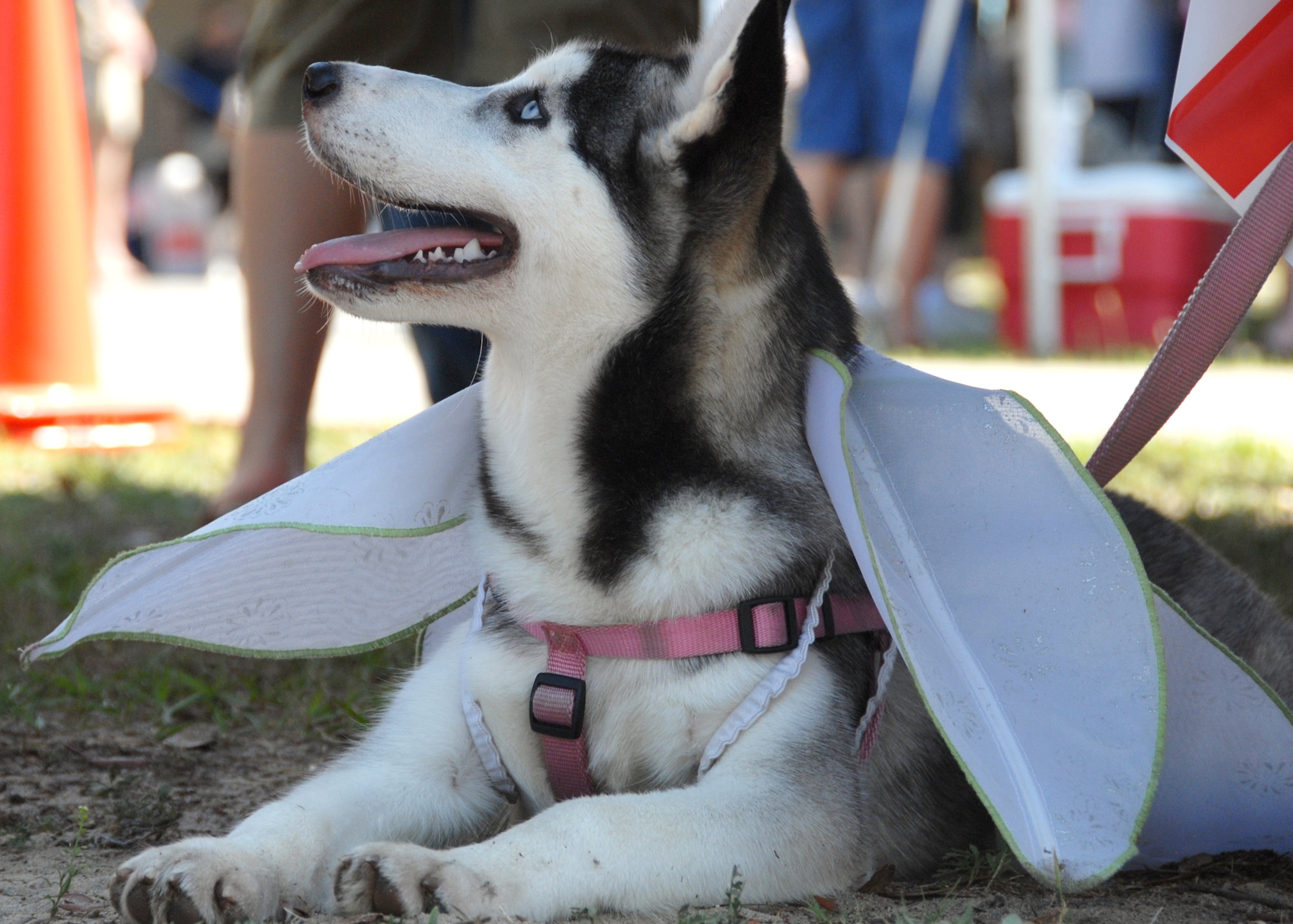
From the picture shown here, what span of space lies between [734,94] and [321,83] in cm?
72

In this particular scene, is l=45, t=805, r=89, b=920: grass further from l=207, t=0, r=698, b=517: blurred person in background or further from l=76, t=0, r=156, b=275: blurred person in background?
l=76, t=0, r=156, b=275: blurred person in background

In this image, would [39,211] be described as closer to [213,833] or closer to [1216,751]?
[213,833]

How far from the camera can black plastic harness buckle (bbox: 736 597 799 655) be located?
7.02ft

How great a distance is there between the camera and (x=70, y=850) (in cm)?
228

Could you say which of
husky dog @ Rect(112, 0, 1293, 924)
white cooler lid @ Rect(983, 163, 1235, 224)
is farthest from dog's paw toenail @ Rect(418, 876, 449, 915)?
white cooler lid @ Rect(983, 163, 1235, 224)

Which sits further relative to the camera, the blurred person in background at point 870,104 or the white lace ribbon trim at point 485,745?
the blurred person in background at point 870,104

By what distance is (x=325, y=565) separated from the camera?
2.55 meters

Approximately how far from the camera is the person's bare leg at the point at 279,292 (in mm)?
3955

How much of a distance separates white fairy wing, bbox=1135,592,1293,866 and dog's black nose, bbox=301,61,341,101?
157cm

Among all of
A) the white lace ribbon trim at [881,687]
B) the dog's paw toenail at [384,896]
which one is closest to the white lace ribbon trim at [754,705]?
the white lace ribbon trim at [881,687]

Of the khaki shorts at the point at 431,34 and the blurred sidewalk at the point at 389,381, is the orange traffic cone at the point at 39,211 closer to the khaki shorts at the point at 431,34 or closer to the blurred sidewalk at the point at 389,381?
the blurred sidewalk at the point at 389,381

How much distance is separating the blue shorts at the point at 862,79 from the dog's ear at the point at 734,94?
6.35m

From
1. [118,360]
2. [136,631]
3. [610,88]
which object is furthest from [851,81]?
[136,631]

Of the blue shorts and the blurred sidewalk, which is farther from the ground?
the blue shorts
